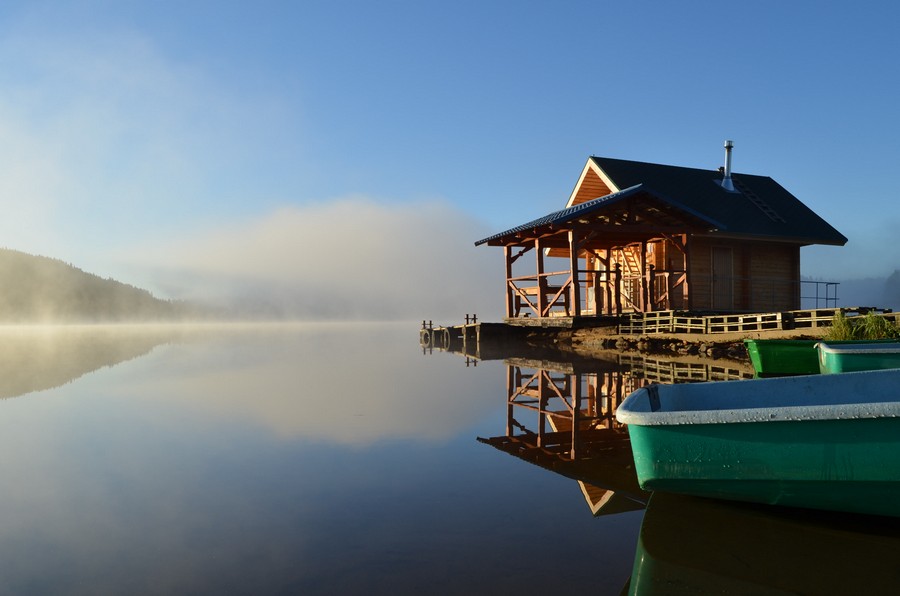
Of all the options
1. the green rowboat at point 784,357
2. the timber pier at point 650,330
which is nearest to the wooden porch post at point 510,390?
the green rowboat at point 784,357

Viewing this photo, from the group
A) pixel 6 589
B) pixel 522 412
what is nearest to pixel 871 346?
pixel 522 412

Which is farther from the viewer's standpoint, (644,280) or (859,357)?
(644,280)

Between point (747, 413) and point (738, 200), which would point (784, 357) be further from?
point (738, 200)

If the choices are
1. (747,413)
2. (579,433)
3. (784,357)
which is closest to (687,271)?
(784,357)

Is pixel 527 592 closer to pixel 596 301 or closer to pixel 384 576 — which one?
pixel 384 576

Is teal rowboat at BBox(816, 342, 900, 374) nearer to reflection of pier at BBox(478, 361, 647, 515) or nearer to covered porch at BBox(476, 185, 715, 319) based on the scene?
reflection of pier at BBox(478, 361, 647, 515)

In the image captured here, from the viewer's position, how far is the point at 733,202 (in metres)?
30.5

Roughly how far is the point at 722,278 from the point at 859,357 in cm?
1895

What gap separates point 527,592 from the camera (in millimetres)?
4172

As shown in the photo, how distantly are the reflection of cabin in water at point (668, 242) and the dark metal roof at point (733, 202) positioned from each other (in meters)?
0.07

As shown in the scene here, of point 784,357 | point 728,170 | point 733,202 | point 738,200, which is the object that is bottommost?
point 784,357

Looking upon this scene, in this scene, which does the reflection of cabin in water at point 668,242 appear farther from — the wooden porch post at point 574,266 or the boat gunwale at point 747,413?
the boat gunwale at point 747,413

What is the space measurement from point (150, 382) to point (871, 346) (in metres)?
17.9

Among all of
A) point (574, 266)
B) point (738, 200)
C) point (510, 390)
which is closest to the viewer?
point (510, 390)
